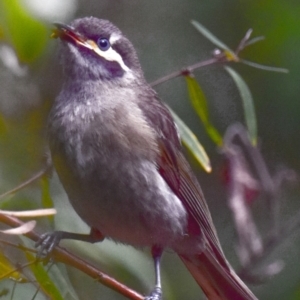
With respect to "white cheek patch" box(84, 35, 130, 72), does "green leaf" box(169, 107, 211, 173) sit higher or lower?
lower

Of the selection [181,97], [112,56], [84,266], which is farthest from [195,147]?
[181,97]

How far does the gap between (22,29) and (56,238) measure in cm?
71

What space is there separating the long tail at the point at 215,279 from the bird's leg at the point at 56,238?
405mm

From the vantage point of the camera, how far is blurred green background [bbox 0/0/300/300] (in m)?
3.12

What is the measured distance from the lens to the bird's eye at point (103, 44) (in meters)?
3.03

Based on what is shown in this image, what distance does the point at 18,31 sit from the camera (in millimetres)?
2789

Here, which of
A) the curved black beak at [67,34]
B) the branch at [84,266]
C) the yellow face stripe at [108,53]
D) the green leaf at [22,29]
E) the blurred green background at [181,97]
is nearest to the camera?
the branch at [84,266]

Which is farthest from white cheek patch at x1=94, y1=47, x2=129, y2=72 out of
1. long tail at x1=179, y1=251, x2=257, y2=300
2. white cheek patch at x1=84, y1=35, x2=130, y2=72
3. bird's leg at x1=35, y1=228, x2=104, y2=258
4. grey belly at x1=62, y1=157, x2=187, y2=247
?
long tail at x1=179, y1=251, x2=257, y2=300

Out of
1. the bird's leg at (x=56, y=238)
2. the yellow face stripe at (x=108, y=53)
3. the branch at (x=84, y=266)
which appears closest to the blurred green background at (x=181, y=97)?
the bird's leg at (x=56, y=238)

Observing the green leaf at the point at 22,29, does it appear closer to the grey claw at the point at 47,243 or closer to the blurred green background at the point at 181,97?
the blurred green background at the point at 181,97

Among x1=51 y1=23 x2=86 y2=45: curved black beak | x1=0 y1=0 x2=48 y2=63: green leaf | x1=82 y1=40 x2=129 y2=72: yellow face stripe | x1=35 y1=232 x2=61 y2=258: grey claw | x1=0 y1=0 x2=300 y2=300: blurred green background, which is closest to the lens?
x1=35 y1=232 x2=61 y2=258: grey claw

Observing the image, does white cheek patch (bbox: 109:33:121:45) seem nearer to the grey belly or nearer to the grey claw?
the grey belly

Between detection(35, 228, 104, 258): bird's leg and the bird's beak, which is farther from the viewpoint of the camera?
the bird's beak

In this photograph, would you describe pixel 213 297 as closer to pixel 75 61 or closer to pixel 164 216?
pixel 164 216
